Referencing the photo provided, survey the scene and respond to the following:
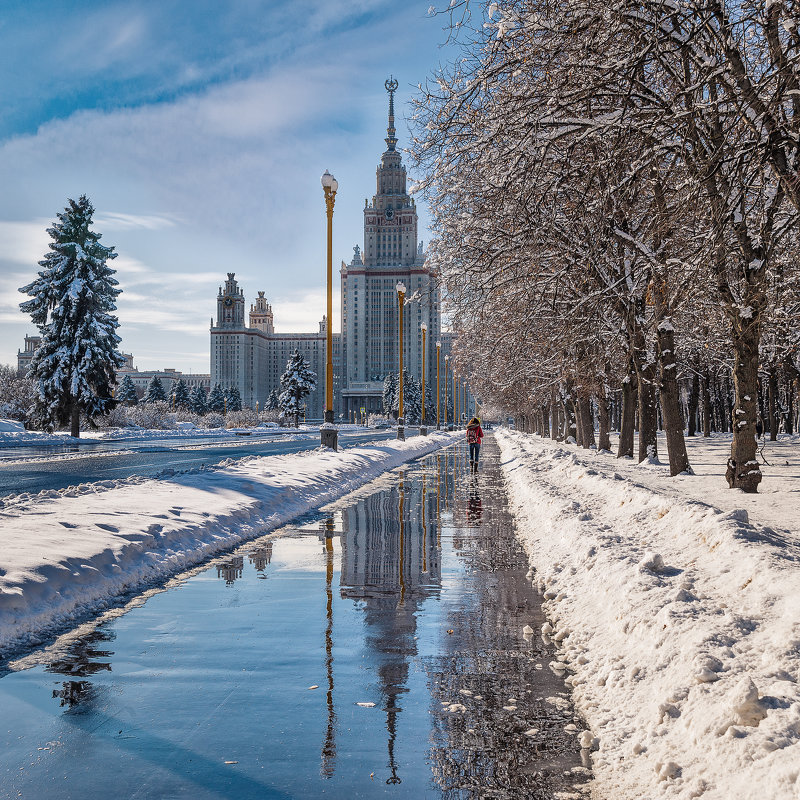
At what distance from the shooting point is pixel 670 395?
18.0 meters

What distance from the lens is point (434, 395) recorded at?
195 metres

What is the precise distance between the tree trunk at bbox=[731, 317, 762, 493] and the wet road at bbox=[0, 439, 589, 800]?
7665mm

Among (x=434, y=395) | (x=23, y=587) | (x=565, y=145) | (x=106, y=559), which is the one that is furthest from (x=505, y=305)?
(x=434, y=395)

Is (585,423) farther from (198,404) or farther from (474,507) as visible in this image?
(198,404)

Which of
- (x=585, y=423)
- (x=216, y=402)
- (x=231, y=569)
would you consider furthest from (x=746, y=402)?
(x=216, y=402)

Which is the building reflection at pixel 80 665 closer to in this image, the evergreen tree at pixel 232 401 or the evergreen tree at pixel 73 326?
the evergreen tree at pixel 73 326

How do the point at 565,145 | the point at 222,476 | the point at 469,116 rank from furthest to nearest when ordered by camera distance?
the point at 222,476, the point at 565,145, the point at 469,116

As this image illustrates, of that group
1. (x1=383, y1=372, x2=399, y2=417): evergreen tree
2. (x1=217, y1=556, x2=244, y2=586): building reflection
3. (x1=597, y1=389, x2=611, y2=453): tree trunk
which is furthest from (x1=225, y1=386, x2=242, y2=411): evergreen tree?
(x1=217, y1=556, x2=244, y2=586): building reflection

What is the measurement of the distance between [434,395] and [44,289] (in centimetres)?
15113

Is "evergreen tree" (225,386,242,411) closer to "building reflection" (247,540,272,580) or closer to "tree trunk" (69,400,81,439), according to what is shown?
"tree trunk" (69,400,81,439)

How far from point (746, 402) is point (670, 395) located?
14.2 feet

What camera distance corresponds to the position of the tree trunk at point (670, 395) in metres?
17.5

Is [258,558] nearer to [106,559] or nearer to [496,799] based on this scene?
[106,559]

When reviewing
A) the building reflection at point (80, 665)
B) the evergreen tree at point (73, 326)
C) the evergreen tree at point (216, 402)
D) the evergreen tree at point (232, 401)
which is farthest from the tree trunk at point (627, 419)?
the evergreen tree at point (232, 401)
